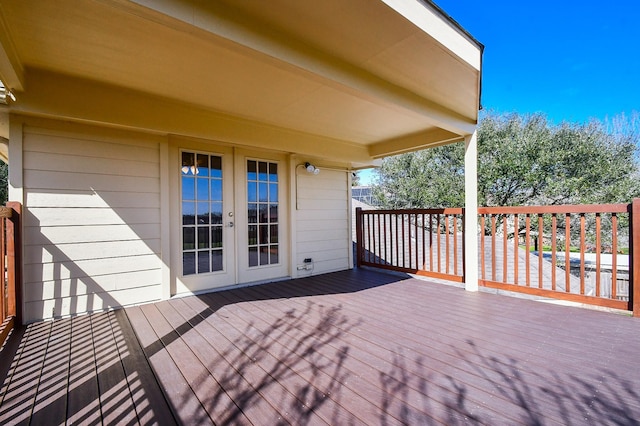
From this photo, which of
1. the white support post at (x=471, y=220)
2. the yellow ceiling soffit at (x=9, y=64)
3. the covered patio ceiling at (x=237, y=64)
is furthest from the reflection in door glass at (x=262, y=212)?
the white support post at (x=471, y=220)

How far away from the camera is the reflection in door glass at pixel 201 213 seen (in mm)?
3600

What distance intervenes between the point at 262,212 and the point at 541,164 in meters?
9.74

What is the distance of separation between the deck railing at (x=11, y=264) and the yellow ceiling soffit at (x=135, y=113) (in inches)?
34.8

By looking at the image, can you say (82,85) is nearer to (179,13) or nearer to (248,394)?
(179,13)

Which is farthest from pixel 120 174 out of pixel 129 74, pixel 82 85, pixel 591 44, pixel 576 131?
pixel 591 44

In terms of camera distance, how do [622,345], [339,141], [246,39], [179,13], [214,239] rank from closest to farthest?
[179,13] < [246,39] < [622,345] < [214,239] < [339,141]

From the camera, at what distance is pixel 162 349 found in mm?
2184

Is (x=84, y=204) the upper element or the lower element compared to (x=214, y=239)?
upper

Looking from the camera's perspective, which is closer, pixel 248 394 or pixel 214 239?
pixel 248 394

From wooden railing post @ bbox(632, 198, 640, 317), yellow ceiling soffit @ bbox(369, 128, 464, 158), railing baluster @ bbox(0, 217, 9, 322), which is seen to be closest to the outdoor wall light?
yellow ceiling soffit @ bbox(369, 128, 464, 158)

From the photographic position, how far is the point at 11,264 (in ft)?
8.27

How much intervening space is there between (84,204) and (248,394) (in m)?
2.62

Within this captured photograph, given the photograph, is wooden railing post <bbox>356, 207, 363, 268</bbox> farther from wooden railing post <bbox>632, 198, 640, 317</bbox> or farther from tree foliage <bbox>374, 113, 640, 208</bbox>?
tree foliage <bbox>374, 113, 640, 208</bbox>

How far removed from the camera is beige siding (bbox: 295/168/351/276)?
464cm
